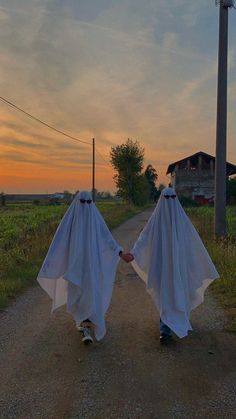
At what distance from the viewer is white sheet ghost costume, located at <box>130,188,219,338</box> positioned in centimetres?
621

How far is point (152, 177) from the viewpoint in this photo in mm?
102188

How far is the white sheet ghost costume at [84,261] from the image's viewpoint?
6.16 m

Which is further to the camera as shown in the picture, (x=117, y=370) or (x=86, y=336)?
(x=86, y=336)

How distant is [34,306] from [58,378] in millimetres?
3379

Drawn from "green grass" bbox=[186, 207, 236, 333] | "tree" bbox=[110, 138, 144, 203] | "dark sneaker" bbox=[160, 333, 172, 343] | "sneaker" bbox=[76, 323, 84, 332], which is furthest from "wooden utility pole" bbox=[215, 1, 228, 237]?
"tree" bbox=[110, 138, 144, 203]

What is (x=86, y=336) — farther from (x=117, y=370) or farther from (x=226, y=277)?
(x=226, y=277)

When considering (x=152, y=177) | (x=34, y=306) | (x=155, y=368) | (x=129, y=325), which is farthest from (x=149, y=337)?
(x=152, y=177)

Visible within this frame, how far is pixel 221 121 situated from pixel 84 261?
10.3m

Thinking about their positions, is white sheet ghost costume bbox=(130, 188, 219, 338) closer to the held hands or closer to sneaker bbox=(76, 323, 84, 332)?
the held hands

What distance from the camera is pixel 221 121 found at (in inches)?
598

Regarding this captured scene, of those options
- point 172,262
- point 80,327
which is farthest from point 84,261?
point 172,262

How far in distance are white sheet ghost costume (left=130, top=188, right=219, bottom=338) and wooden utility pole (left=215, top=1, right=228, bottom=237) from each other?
29.6 ft

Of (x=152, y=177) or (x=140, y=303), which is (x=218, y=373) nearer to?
(x=140, y=303)

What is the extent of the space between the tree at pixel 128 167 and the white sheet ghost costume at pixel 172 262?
5673 cm
